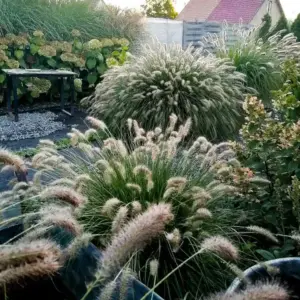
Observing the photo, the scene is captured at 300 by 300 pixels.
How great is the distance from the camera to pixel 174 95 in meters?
4.21

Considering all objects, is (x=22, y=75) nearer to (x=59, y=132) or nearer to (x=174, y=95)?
(x=59, y=132)

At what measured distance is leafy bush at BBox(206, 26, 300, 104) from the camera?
552 cm

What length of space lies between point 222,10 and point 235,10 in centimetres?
85

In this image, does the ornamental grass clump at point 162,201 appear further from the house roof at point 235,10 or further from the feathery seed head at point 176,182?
the house roof at point 235,10

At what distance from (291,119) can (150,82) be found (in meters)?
2.33

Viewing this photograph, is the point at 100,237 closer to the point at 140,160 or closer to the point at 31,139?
the point at 140,160

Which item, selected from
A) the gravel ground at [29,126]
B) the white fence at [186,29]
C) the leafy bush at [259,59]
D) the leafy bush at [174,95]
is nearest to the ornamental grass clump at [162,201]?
the leafy bush at [174,95]

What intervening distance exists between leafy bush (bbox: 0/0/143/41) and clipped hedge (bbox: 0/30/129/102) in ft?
0.80

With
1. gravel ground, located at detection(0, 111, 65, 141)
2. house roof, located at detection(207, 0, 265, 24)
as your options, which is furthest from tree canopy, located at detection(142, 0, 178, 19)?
gravel ground, located at detection(0, 111, 65, 141)

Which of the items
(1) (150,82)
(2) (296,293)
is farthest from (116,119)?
(2) (296,293)

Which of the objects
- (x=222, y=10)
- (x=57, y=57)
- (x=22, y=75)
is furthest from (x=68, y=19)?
(x=222, y=10)

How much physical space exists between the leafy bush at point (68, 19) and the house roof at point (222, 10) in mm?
11137

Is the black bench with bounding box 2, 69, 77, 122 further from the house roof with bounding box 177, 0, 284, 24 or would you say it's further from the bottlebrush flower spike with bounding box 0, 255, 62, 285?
the house roof with bounding box 177, 0, 284, 24

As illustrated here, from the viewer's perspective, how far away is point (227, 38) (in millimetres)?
6875
